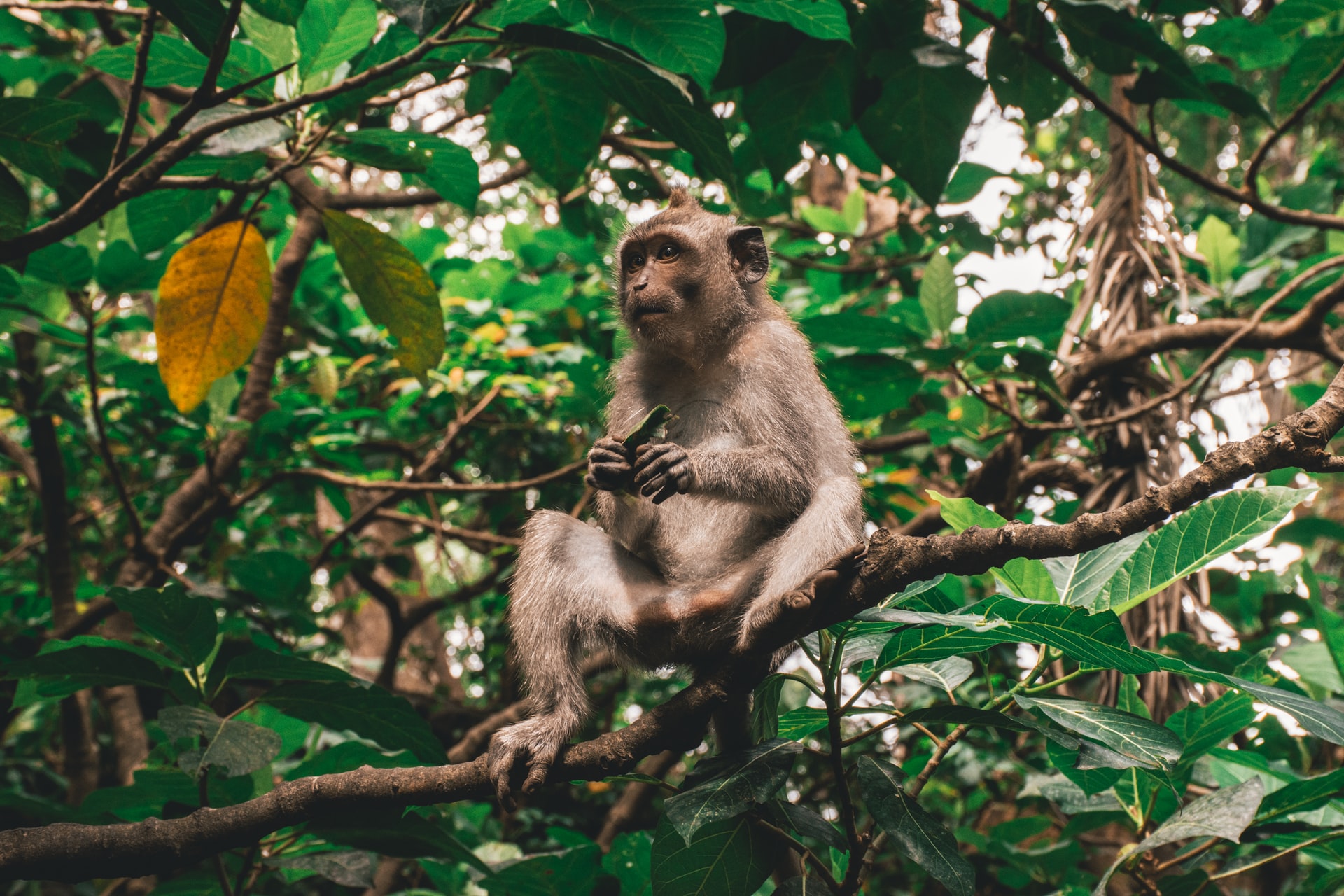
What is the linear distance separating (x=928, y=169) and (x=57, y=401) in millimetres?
4104

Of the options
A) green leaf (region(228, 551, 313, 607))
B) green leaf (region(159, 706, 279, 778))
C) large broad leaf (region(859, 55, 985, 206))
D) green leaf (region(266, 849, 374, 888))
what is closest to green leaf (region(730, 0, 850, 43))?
large broad leaf (region(859, 55, 985, 206))

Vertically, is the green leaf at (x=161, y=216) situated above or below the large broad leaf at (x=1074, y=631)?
above

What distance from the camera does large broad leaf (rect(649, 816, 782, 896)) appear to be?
2.25 meters

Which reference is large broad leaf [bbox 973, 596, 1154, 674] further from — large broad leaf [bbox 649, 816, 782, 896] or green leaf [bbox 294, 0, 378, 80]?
green leaf [bbox 294, 0, 378, 80]

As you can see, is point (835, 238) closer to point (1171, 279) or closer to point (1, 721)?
point (1171, 279)

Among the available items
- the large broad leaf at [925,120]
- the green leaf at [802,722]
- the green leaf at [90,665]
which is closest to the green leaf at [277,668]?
the green leaf at [90,665]

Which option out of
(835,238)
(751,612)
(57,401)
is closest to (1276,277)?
(835,238)

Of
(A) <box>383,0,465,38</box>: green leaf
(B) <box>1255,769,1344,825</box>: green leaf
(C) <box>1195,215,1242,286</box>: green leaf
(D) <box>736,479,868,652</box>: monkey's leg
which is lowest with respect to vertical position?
(B) <box>1255,769,1344,825</box>: green leaf

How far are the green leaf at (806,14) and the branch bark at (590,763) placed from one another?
1456 mm

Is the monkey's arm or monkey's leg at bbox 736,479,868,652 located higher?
the monkey's arm

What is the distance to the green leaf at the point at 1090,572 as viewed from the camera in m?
2.22

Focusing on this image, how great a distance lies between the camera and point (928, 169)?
3.30 metres

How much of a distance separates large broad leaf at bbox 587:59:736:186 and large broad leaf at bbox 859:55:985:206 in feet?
2.85

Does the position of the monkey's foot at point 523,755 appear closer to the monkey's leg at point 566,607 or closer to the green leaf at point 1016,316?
the monkey's leg at point 566,607
